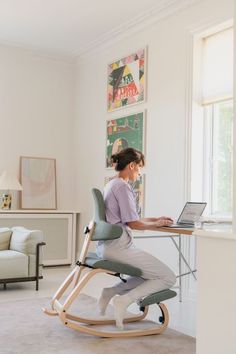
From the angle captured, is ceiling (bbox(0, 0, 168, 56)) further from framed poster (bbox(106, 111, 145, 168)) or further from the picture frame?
the picture frame

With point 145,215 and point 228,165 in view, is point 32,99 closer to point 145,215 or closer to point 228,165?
point 145,215

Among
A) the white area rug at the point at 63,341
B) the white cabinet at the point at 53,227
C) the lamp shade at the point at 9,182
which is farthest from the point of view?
the white cabinet at the point at 53,227

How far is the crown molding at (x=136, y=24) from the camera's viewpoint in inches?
204

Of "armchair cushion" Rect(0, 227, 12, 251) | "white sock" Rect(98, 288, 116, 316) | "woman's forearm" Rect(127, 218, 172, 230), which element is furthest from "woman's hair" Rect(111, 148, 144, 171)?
"armchair cushion" Rect(0, 227, 12, 251)

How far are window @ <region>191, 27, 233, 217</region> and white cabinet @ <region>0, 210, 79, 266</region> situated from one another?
7.99ft

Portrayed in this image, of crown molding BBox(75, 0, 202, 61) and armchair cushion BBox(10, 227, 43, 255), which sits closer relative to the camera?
armchair cushion BBox(10, 227, 43, 255)

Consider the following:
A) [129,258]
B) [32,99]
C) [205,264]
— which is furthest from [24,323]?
[32,99]

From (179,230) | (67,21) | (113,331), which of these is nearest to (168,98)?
(67,21)

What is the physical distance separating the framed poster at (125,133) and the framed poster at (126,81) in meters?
0.19

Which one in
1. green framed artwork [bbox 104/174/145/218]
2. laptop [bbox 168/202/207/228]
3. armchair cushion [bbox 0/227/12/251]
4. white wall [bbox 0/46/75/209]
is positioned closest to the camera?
laptop [bbox 168/202/207/228]

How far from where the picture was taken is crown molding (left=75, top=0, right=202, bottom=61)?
5191mm

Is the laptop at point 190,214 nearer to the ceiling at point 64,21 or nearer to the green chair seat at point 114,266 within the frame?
the green chair seat at point 114,266

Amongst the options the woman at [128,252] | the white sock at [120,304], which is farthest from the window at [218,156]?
the white sock at [120,304]

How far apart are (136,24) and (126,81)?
2.33ft
